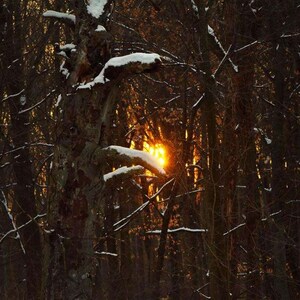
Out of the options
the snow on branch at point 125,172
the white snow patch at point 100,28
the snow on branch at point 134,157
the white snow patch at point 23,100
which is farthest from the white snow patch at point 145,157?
the white snow patch at point 23,100

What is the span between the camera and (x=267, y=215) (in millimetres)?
9625

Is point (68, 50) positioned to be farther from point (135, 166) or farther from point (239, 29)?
point (239, 29)

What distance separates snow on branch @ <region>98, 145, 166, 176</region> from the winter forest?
13mm

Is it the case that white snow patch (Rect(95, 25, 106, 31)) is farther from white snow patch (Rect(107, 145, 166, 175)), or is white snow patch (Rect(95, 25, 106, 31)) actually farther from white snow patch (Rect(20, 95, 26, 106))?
white snow patch (Rect(20, 95, 26, 106))

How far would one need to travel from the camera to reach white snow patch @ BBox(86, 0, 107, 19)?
20.2ft

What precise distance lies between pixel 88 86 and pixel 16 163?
541 centimetres

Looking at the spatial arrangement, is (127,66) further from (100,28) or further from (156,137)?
(156,137)

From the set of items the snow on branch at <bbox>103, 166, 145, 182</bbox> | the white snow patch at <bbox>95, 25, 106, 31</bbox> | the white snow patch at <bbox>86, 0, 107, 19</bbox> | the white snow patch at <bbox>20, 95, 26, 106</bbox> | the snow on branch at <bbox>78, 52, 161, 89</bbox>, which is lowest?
the snow on branch at <bbox>103, 166, 145, 182</bbox>

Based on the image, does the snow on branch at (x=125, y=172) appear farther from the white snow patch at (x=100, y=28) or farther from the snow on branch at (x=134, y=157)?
the white snow patch at (x=100, y=28)

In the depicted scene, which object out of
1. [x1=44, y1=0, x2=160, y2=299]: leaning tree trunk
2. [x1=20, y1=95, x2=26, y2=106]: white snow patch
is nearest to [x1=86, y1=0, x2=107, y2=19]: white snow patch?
[x1=44, y1=0, x2=160, y2=299]: leaning tree trunk

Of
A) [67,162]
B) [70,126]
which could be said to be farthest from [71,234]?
[70,126]

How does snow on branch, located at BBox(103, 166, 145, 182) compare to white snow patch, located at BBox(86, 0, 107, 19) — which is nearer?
snow on branch, located at BBox(103, 166, 145, 182)

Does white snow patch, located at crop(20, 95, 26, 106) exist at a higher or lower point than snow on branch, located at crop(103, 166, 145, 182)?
higher

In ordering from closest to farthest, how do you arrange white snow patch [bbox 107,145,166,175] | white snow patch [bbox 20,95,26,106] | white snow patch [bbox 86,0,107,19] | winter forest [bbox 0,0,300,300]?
white snow patch [bbox 107,145,166,175]
winter forest [bbox 0,0,300,300]
white snow patch [bbox 86,0,107,19]
white snow patch [bbox 20,95,26,106]
